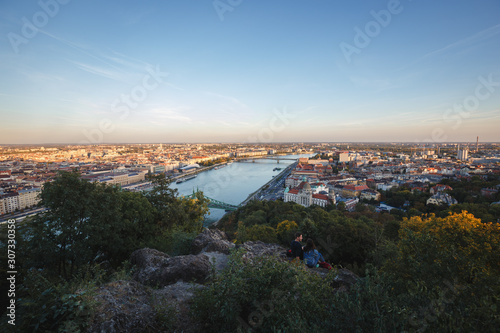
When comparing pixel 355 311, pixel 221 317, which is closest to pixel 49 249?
pixel 221 317

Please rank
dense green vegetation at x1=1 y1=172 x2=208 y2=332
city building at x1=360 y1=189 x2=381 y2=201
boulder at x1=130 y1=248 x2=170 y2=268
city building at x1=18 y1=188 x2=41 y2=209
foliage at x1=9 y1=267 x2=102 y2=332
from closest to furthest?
foliage at x1=9 y1=267 x2=102 y2=332 → dense green vegetation at x1=1 y1=172 x2=208 y2=332 → boulder at x1=130 y1=248 x2=170 y2=268 → city building at x1=18 y1=188 x2=41 y2=209 → city building at x1=360 y1=189 x2=381 y2=201

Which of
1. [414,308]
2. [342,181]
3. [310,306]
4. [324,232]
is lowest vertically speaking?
[342,181]

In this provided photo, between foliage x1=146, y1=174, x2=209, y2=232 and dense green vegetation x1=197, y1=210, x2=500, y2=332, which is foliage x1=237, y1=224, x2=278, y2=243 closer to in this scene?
foliage x1=146, y1=174, x2=209, y2=232

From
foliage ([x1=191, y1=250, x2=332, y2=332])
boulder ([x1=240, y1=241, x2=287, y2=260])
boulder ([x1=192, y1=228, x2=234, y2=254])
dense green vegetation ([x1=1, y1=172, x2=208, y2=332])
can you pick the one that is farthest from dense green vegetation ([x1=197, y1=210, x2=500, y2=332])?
boulder ([x1=192, y1=228, x2=234, y2=254])

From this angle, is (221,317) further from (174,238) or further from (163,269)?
(174,238)

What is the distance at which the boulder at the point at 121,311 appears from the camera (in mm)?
2033

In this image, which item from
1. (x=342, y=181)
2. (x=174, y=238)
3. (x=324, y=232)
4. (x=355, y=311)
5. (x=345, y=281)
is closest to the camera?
(x=355, y=311)

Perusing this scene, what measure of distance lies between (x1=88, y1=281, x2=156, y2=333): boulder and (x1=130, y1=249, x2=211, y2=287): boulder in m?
0.75

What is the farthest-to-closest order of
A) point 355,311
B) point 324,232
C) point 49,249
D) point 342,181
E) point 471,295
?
point 342,181, point 324,232, point 49,249, point 471,295, point 355,311

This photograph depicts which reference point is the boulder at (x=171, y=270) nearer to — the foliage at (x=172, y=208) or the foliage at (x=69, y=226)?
the foliage at (x=69, y=226)

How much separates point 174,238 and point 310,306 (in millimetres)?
4374

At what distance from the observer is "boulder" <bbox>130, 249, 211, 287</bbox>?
3445mm

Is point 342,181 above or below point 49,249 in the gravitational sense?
below

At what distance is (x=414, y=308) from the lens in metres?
1.73
